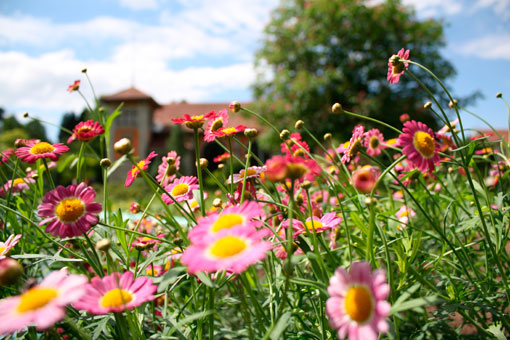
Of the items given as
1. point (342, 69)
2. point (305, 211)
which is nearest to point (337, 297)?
point (305, 211)

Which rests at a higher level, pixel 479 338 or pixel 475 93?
pixel 475 93

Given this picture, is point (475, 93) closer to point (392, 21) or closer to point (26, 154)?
point (392, 21)

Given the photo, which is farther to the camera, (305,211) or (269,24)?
(269,24)

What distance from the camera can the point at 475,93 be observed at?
12.3 m

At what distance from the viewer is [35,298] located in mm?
379

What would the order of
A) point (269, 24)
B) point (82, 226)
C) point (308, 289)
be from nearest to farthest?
point (82, 226) → point (308, 289) → point (269, 24)

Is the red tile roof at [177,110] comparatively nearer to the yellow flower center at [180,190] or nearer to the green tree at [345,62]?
the green tree at [345,62]

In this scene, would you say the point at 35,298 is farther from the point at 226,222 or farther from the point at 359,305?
the point at 359,305

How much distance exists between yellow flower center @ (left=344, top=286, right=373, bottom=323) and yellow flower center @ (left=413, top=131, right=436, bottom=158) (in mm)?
278

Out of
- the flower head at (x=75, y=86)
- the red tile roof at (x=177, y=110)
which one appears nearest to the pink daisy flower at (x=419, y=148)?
the flower head at (x=75, y=86)

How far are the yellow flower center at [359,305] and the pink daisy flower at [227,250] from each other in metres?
0.10

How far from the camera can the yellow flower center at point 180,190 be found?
2.32 ft

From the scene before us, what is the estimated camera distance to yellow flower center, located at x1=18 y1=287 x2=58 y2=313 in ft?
1.22

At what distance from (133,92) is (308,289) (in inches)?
721
